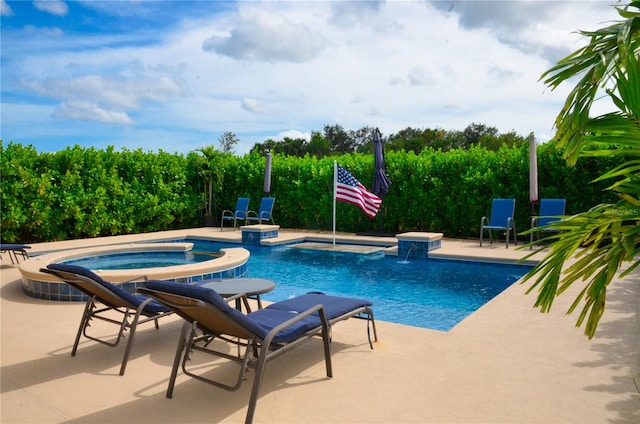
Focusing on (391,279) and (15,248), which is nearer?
(391,279)

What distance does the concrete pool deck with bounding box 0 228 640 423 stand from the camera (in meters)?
2.67

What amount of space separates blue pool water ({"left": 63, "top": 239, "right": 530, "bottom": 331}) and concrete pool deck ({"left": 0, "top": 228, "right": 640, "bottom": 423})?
1197mm

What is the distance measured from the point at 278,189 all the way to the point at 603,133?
12.6m

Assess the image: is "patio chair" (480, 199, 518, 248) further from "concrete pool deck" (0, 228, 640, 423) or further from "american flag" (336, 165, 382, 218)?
"concrete pool deck" (0, 228, 640, 423)

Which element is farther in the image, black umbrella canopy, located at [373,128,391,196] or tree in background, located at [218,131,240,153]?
tree in background, located at [218,131,240,153]

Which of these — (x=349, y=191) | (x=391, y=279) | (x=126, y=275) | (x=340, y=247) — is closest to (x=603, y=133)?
(x=126, y=275)

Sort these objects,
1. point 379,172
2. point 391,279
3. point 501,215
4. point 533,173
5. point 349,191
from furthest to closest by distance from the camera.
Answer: point 379,172 < point 349,191 < point 501,215 < point 533,173 < point 391,279

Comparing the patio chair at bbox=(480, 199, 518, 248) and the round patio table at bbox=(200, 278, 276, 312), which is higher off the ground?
the patio chair at bbox=(480, 199, 518, 248)

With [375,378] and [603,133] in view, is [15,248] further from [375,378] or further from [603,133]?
[603,133]

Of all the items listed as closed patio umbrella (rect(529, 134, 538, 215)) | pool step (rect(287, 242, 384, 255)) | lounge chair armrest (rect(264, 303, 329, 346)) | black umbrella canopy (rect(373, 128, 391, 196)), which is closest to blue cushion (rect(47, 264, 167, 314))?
lounge chair armrest (rect(264, 303, 329, 346))

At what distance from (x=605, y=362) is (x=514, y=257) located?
5.11 meters

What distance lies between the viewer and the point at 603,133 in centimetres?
221

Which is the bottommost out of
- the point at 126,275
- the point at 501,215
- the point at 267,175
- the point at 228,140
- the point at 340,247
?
the point at 340,247

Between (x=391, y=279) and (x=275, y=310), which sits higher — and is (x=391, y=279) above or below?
below
